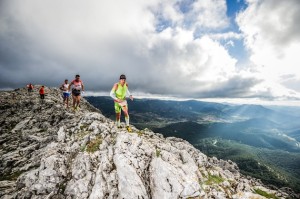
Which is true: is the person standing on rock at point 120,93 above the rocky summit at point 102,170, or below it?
above

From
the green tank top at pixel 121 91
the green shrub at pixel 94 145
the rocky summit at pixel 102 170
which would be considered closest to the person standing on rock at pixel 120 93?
the green tank top at pixel 121 91

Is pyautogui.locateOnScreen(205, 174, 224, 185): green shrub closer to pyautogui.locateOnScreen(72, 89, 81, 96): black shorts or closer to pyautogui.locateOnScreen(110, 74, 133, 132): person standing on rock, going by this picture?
pyautogui.locateOnScreen(110, 74, 133, 132): person standing on rock

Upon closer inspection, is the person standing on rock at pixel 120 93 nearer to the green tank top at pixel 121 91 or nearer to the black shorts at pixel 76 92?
the green tank top at pixel 121 91

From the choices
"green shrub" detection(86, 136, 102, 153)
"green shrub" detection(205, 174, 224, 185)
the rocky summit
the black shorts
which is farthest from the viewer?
the black shorts

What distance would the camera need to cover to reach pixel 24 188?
59.7ft

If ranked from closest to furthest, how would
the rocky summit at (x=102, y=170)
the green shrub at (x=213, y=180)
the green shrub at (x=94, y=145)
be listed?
1. the rocky summit at (x=102, y=170)
2. the green shrub at (x=213, y=180)
3. the green shrub at (x=94, y=145)

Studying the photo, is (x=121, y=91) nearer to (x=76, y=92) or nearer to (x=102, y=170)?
(x=102, y=170)

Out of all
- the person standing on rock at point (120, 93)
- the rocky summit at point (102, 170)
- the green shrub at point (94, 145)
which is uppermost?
the person standing on rock at point (120, 93)

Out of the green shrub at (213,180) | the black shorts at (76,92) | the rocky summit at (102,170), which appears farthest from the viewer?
the black shorts at (76,92)

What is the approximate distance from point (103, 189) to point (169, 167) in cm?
755

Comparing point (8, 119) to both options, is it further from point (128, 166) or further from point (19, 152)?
point (128, 166)

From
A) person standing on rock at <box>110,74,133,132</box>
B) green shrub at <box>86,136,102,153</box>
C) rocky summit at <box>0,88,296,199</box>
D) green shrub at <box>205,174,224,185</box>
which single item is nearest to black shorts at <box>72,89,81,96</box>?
rocky summit at <box>0,88,296,199</box>

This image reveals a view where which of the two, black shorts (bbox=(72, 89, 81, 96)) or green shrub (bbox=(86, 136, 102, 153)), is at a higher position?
black shorts (bbox=(72, 89, 81, 96))

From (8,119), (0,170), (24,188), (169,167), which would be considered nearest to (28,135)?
(0,170)
